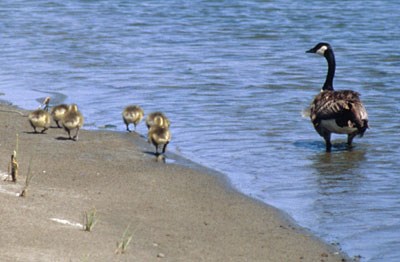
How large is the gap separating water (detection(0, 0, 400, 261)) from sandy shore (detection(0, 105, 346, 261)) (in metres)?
0.44

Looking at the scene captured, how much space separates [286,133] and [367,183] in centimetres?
274

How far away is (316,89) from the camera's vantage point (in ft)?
53.4

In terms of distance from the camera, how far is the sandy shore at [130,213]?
716 cm

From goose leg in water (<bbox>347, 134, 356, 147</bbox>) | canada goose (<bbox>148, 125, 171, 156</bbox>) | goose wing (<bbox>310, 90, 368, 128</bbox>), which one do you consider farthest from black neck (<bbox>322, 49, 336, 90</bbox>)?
canada goose (<bbox>148, 125, 171, 156</bbox>)

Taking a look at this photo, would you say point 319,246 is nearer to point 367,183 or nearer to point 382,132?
point 367,183

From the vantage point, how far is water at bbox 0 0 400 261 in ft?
32.7

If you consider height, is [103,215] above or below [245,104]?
above

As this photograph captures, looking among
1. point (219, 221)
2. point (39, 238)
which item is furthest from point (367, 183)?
point (39, 238)

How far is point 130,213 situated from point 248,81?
330 inches

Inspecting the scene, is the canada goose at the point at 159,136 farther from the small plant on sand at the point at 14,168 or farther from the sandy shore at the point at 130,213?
the small plant on sand at the point at 14,168

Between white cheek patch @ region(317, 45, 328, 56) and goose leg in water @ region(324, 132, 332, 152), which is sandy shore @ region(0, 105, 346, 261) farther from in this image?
white cheek patch @ region(317, 45, 328, 56)

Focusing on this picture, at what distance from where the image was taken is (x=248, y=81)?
16625 millimetres

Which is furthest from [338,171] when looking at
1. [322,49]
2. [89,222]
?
[89,222]

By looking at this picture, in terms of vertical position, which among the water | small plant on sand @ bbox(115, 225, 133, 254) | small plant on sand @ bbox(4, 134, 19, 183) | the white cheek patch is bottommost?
the water
